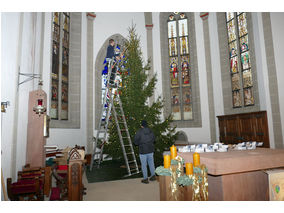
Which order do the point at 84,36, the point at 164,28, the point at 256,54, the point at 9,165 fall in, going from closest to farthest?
the point at 9,165 < the point at 256,54 < the point at 84,36 < the point at 164,28

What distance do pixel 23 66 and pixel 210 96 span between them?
25.0 ft

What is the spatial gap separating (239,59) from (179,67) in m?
2.84

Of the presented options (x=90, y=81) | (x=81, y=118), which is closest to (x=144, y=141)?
(x=81, y=118)

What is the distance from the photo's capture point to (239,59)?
338 inches

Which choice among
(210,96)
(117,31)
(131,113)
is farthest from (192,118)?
(117,31)

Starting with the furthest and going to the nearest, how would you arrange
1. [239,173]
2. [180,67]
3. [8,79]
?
[180,67]
[8,79]
[239,173]

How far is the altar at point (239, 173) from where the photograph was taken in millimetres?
1920

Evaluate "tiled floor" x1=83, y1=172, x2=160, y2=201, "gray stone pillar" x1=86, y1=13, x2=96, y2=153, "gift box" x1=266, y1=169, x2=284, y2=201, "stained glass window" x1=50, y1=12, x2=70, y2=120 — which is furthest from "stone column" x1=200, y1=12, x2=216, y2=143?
"gift box" x1=266, y1=169, x2=284, y2=201

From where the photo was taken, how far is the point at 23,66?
4113mm

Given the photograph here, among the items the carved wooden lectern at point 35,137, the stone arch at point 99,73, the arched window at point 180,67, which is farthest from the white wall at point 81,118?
the arched window at point 180,67

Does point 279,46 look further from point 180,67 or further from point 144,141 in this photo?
point 144,141
